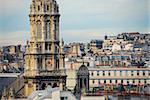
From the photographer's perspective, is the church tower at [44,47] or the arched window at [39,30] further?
the arched window at [39,30]

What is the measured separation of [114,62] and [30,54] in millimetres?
17709

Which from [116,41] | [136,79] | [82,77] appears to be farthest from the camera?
[116,41]

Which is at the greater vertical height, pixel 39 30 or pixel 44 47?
pixel 39 30

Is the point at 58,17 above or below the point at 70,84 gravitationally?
above

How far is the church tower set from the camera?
80.1 feet

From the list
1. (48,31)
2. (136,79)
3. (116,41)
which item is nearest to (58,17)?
(48,31)

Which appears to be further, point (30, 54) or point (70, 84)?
point (70, 84)

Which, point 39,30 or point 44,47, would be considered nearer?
point 39,30

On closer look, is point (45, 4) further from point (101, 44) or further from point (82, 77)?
point (101, 44)

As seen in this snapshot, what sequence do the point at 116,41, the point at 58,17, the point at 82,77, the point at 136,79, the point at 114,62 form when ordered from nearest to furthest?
the point at 58,17 → the point at 82,77 → the point at 136,79 → the point at 114,62 → the point at 116,41

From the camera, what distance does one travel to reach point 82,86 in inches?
992

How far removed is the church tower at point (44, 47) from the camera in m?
24.4

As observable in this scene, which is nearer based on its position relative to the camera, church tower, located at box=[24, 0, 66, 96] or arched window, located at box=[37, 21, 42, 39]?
church tower, located at box=[24, 0, 66, 96]

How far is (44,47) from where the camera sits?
81.6ft
